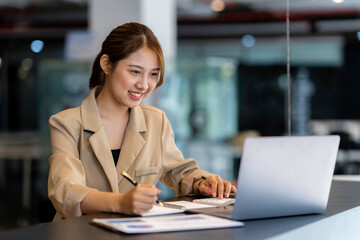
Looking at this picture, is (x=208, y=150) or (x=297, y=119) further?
(x=297, y=119)

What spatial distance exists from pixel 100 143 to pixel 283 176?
864 mm

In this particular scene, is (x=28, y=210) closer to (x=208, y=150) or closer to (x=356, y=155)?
(x=208, y=150)

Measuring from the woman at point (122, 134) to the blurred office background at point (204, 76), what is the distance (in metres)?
3.01

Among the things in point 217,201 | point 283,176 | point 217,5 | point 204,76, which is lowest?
point 217,201

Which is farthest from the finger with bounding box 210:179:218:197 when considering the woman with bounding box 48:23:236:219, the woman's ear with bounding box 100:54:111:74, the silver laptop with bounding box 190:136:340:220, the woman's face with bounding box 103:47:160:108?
the woman's ear with bounding box 100:54:111:74

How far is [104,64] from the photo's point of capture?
2354mm

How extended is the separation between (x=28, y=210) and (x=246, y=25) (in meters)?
6.09

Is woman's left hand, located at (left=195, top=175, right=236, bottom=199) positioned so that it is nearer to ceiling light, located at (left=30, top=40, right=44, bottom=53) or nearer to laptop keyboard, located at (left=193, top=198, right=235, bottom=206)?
laptop keyboard, located at (left=193, top=198, right=235, bottom=206)

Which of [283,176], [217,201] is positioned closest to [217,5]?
[217,201]

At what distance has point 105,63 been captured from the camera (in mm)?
2348

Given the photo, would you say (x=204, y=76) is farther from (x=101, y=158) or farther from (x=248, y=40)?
(x=101, y=158)

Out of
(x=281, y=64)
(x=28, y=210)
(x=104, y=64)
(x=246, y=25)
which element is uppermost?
(x=246, y=25)

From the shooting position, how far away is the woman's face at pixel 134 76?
7.31 feet

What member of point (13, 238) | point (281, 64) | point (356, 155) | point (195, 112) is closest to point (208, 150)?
point (195, 112)
